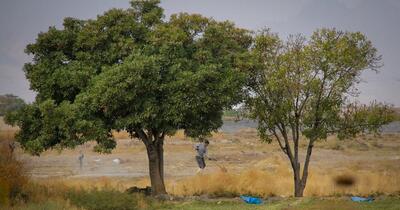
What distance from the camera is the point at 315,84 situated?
22359 millimetres

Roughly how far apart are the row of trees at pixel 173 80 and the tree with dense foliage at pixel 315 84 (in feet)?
0.15

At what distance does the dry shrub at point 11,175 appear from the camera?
18.6 metres

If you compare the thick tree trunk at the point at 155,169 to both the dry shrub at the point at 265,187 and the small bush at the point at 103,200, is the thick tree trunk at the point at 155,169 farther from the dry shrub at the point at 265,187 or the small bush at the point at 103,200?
the small bush at the point at 103,200

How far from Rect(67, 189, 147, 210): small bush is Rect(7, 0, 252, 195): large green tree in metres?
2.05

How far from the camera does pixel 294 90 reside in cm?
2283

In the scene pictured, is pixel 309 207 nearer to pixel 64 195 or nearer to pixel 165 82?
pixel 165 82

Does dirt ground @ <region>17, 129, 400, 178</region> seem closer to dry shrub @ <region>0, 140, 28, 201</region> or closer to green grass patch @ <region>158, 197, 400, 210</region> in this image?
dry shrub @ <region>0, 140, 28, 201</region>

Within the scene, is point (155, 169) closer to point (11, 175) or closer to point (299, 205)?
point (11, 175)

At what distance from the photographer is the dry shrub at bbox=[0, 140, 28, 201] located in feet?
61.1

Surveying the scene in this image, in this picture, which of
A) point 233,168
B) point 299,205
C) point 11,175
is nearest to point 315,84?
point 299,205

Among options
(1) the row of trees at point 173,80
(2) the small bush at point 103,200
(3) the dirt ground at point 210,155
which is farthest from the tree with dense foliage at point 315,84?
(3) the dirt ground at point 210,155

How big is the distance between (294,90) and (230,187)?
628 cm

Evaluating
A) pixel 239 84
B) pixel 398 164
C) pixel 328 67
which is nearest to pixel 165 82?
pixel 239 84

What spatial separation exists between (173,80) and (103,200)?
5612 mm
